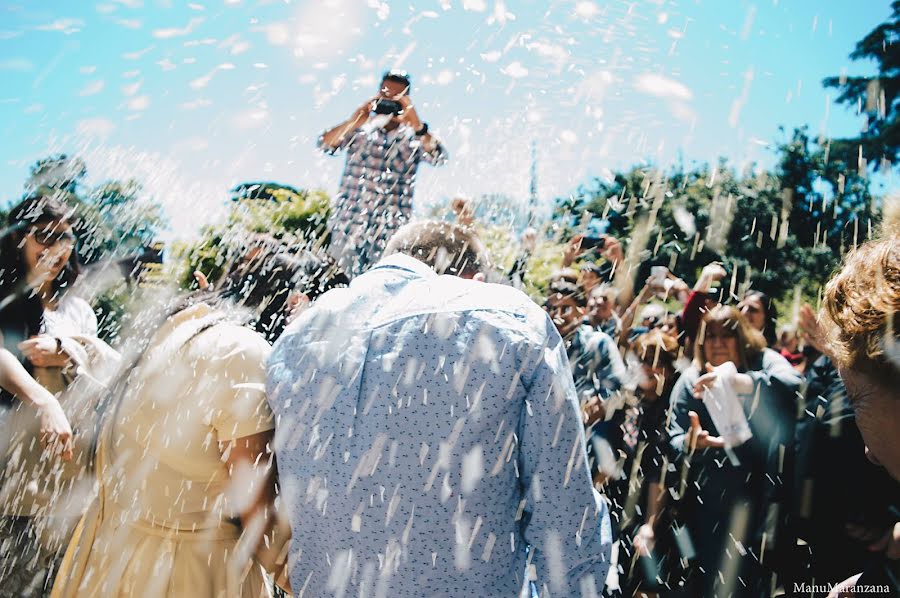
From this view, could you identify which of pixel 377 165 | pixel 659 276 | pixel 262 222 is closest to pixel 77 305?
pixel 377 165

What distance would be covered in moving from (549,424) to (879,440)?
769 millimetres

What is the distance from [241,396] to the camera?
6.16 ft

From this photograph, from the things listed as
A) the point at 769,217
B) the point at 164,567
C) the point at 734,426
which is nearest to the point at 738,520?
the point at 734,426

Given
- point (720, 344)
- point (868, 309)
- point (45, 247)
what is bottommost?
point (720, 344)

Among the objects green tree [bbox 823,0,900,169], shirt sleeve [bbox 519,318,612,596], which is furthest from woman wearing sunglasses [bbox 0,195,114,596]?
green tree [bbox 823,0,900,169]

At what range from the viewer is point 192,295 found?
224 cm

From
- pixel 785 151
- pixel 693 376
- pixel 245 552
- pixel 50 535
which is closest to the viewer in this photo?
pixel 245 552

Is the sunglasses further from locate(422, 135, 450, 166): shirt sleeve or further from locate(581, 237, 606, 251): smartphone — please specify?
locate(581, 237, 606, 251): smartphone

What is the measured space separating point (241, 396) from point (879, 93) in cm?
3516

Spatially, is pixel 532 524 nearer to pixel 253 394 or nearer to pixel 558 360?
pixel 558 360

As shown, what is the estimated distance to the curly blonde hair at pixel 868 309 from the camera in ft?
3.39

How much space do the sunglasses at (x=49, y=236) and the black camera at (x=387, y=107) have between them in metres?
2.53

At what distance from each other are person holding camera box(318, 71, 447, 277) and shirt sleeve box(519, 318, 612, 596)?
344 cm

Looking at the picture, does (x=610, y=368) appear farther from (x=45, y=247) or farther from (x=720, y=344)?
(x=45, y=247)
